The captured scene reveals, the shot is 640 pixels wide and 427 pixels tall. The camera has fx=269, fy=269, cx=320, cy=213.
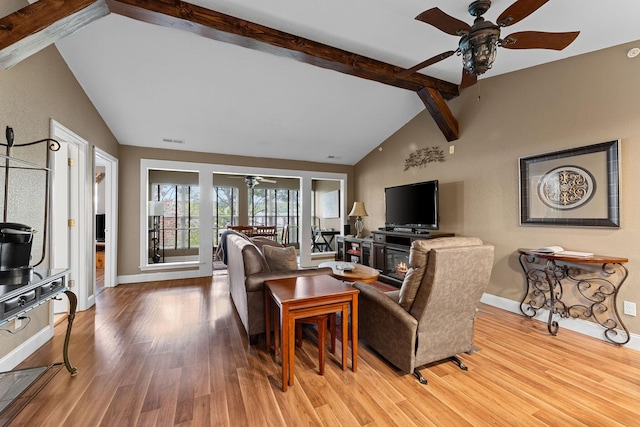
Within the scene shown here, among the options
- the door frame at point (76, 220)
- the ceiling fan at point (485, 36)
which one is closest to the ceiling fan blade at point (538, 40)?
the ceiling fan at point (485, 36)

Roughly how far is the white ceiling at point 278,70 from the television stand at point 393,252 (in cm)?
210

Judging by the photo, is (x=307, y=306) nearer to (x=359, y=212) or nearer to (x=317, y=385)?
(x=317, y=385)

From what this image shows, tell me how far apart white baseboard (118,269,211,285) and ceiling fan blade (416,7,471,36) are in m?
5.25

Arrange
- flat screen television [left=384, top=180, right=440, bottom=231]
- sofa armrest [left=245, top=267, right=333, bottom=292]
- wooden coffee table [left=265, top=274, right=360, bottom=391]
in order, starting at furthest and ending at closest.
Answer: flat screen television [left=384, top=180, right=440, bottom=231] < sofa armrest [left=245, top=267, right=333, bottom=292] < wooden coffee table [left=265, top=274, right=360, bottom=391]

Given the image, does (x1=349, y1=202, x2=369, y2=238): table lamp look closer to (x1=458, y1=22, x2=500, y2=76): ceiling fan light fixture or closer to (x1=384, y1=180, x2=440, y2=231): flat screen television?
(x1=384, y1=180, x2=440, y2=231): flat screen television

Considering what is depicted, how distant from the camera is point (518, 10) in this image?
181 cm

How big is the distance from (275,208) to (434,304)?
23.6ft

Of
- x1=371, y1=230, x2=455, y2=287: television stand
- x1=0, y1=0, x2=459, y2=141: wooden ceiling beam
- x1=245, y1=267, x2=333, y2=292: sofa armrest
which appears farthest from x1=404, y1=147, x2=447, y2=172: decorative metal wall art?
x1=245, y1=267, x2=333, y2=292: sofa armrest

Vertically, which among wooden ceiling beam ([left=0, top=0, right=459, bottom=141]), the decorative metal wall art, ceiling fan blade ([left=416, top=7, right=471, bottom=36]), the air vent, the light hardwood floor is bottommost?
the light hardwood floor

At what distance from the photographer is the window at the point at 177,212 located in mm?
7156

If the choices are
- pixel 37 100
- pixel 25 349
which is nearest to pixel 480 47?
pixel 37 100

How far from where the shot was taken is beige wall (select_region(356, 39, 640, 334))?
2539 mm

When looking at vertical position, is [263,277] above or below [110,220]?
below

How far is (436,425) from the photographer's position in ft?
5.24
